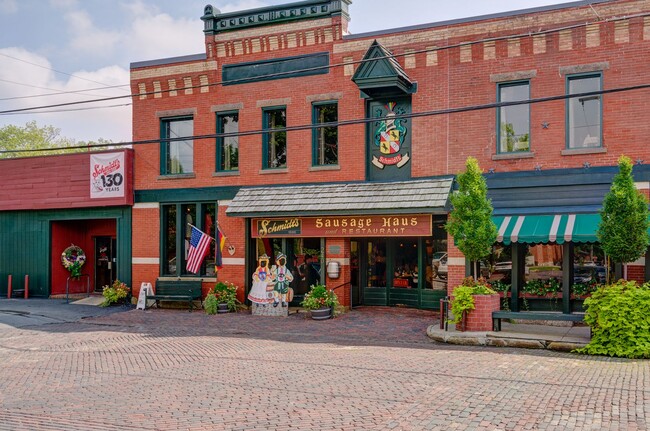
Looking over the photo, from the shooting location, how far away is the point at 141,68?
2202cm

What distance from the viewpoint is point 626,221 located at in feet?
42.2

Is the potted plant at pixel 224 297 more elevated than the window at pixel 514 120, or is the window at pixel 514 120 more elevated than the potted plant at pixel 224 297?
the window at pixel 514 120

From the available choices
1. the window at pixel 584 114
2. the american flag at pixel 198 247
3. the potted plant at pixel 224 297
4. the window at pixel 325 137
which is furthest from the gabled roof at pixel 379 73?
the potted plant at pixel 224 297

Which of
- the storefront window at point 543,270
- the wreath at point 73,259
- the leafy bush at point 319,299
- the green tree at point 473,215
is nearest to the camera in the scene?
the green tree at point 473,215

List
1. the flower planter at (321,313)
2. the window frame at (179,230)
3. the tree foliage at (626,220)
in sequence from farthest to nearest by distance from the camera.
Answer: the window frame at (179,230) → the flower planter at (321,313) → the tree foliage at (626,220)

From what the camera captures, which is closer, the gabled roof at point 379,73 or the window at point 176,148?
the gabled roof at point 379,73

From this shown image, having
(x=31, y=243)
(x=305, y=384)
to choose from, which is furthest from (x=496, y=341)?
(x=31, y=243)

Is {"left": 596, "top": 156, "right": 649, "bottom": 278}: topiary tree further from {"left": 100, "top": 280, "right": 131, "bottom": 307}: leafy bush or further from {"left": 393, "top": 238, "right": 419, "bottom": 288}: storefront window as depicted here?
{"left": 100, "top": 280, "right": 131, "bottom": 307}: leafy bush

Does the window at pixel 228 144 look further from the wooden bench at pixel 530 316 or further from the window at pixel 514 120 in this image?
the wooden bench at pixel 530 316

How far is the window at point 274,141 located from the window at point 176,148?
2.82 metres

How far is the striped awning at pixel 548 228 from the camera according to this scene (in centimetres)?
1481

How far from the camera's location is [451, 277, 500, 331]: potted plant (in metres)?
14.3

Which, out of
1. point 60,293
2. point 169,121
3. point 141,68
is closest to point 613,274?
point 169,121

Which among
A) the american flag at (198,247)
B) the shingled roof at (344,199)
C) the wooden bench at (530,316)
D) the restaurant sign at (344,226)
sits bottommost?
the wooden bench at (530,316)
